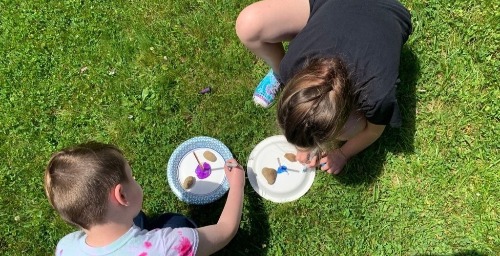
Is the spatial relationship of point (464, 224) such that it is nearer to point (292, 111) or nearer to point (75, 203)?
point (292, 111)

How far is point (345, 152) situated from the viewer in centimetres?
291

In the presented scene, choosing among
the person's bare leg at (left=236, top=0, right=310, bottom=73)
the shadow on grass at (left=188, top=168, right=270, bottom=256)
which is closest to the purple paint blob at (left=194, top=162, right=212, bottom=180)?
the shadow on grass at (left=188, top=168, right=270, bottom=256)

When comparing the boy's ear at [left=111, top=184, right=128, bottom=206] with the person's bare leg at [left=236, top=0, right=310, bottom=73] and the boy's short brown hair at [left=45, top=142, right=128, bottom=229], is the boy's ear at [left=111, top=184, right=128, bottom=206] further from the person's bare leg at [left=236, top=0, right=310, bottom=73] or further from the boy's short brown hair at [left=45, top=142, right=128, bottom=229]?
the person's bare leg at [left=236, top=0, right=310, bottom=73]

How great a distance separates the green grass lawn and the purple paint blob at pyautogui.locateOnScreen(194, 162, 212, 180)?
0.69 ft

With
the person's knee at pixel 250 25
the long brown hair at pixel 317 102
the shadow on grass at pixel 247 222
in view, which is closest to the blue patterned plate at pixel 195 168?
the shadow on grass at pixel 247 222

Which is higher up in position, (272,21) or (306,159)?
(272,21)

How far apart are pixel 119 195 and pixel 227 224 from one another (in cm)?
72

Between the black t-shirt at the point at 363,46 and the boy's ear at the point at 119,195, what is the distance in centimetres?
102

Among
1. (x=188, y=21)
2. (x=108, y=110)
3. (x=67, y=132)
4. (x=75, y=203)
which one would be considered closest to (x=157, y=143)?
(x=108, y=110)

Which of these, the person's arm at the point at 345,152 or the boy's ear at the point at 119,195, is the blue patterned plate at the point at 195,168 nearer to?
the person's arm at the point at 345,152

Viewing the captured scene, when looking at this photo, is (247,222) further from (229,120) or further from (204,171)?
(229,120)

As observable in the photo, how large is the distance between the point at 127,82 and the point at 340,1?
5.45 ft

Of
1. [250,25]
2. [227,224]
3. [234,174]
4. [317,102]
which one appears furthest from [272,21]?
[227,224]

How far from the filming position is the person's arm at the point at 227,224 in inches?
95.7
